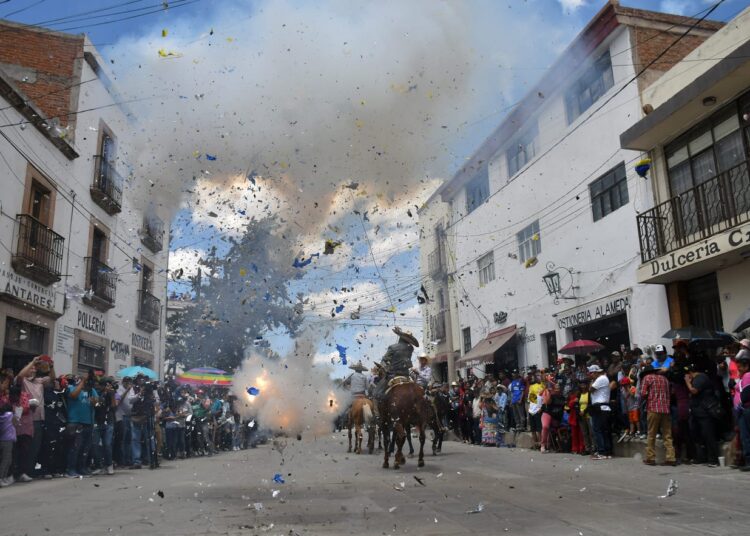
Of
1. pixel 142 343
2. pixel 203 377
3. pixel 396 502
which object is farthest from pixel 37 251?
pixel 396 502

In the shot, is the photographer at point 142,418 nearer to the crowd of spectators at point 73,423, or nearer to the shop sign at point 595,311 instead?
the crowd of spectators at point 73,423

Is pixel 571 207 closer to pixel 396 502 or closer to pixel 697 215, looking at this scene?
pixel 697 215

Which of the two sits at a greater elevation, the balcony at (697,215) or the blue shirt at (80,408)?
the balcony at (697,215)

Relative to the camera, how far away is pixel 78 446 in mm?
11859

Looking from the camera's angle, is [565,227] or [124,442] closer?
[124,442]

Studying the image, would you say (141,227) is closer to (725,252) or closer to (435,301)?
(435,301)

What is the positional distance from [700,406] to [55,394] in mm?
10899

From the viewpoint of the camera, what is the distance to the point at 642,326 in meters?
16.4

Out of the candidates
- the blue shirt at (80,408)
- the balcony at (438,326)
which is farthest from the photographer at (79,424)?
the balcony at (438,326)

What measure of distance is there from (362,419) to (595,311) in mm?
7316

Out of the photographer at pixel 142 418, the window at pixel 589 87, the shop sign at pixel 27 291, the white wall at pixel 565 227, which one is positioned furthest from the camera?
the window at pixel 589 87

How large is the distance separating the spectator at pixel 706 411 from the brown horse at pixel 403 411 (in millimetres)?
4317

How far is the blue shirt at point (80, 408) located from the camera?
11766 millimetres

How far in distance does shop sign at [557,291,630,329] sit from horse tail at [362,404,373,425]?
6972 millimetres
